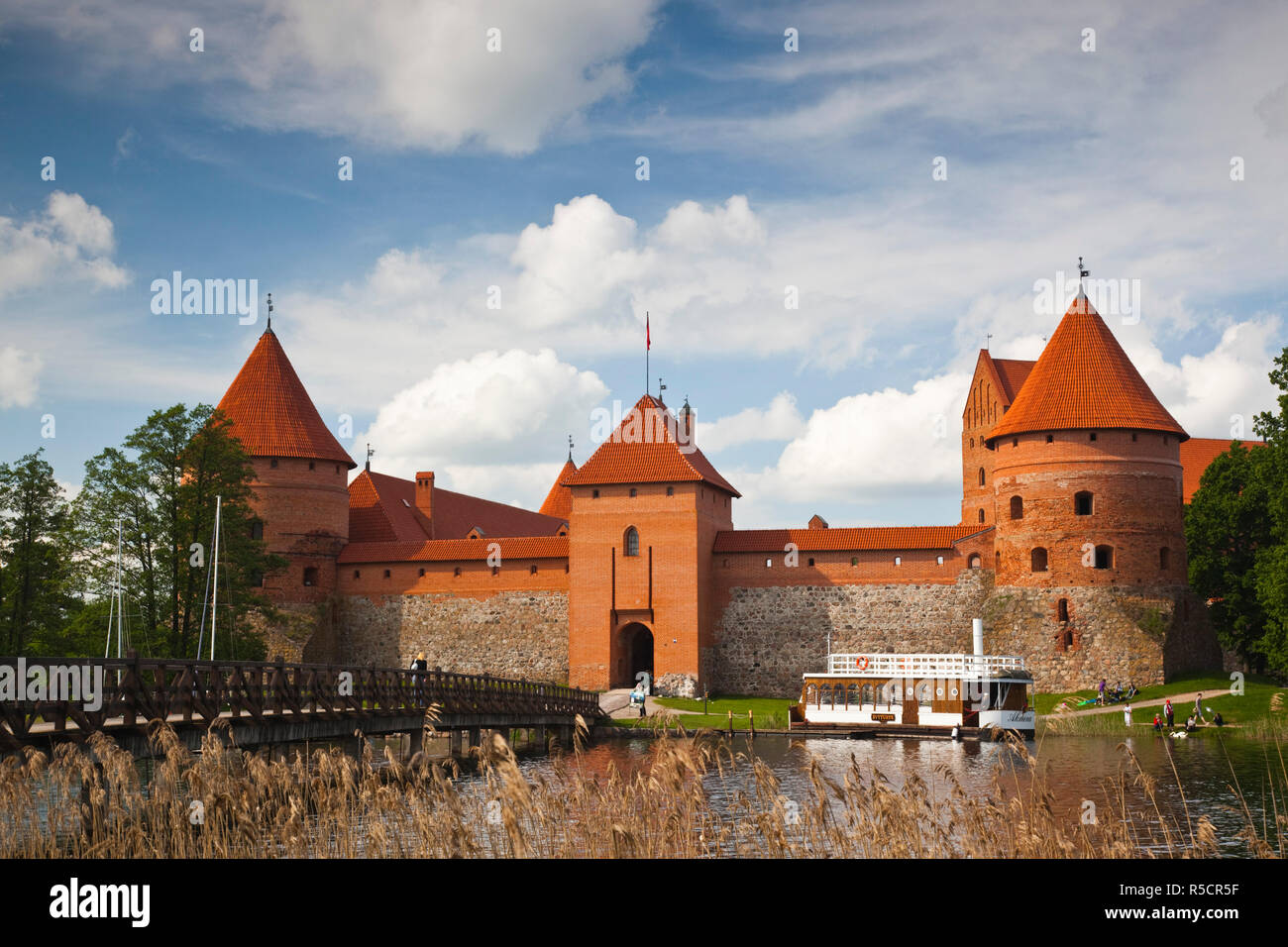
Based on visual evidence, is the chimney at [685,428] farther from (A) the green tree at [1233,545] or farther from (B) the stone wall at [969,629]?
(A) the green tree at [1233,545]

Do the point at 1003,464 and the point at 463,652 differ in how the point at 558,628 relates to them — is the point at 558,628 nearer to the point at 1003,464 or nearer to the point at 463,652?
the point at 463,652

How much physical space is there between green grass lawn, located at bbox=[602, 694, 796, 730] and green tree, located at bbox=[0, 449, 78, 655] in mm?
14097

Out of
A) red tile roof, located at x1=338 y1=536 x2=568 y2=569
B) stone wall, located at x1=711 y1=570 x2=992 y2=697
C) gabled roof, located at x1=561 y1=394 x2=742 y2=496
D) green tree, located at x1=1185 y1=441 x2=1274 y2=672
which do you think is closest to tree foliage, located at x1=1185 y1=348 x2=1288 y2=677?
green tree, located at x1=1185 y1=441 x2=1274 y2=672

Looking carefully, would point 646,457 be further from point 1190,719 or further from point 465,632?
point 1190,719

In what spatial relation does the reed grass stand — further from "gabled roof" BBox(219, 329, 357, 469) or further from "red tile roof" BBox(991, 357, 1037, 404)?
"red tile roof" BBox(991, 357, 1037, 404)

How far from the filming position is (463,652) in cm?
3778

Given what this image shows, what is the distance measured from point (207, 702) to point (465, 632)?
2411 cm

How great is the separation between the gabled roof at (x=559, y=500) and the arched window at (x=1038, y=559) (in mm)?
27431

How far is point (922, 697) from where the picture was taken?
29.7m

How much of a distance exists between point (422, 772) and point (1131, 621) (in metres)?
28.4

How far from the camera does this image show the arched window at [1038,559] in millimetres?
33688

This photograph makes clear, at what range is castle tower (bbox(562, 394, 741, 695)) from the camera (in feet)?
116

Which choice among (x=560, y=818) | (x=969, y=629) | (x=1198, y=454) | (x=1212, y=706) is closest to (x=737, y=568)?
(x=969, y=629)
